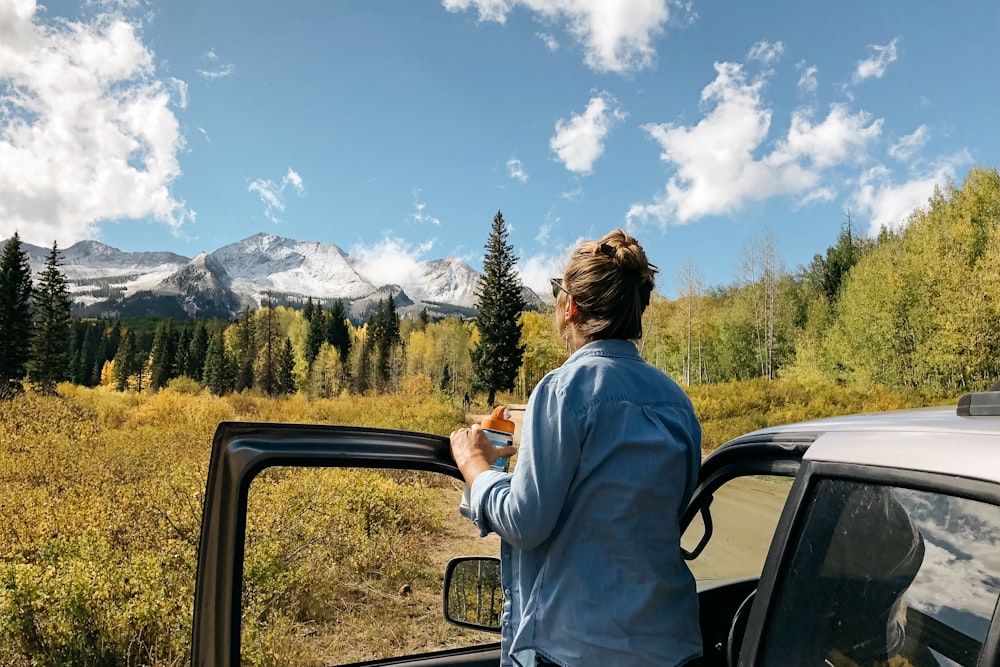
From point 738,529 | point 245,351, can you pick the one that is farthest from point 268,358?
point 738,529

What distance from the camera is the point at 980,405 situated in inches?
42.5

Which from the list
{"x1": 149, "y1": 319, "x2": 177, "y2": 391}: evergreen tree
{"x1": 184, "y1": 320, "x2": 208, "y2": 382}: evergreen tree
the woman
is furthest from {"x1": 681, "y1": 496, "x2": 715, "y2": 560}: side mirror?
{"x1": 149, "y1": 319, "x2": 177, "y2": 391}: evergreen tree

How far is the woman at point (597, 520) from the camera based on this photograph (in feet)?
4.31

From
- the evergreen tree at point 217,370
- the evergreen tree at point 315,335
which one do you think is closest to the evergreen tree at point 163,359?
the evergreen tree at point 217,370

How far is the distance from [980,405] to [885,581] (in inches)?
13.8

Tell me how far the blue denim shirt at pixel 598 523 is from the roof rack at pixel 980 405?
0.52m

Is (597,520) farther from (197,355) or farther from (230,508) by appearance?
(197,355)

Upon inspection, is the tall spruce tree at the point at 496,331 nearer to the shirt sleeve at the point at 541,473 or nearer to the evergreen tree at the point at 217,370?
the evergreen tree at the point at 217,370

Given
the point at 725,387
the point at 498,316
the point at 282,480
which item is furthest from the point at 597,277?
the point at 498,316

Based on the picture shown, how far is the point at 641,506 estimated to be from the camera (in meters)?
1.34

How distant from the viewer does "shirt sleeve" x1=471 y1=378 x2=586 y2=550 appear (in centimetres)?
130

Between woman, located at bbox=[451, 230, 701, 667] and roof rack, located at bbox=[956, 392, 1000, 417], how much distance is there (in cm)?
52

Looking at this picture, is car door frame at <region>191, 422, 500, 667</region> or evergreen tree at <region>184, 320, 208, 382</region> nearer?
car door frame at <region>191, 422, 500, 667</region>

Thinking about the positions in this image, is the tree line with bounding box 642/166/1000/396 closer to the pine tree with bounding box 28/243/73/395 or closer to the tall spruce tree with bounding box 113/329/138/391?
the pine tree with bounding box 28/243/73/395
